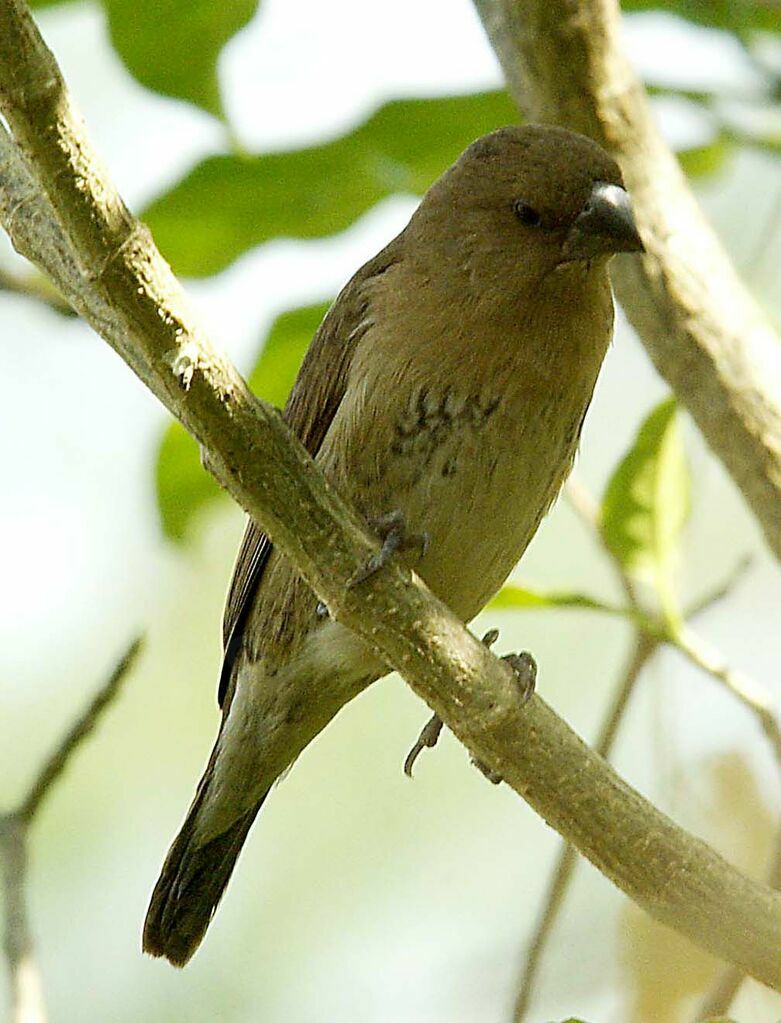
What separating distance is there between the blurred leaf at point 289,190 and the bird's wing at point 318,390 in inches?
12.1

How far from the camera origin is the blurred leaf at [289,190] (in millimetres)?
3730

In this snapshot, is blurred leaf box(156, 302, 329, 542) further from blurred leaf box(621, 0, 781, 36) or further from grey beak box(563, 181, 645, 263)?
blurred leaf box(621, 0, 781, 36)

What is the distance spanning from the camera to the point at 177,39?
3396mm

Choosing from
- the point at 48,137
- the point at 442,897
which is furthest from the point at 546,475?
the point at 442,897

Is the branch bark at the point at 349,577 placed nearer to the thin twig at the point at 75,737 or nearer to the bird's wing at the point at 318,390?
the thin twig at the point at 75,737

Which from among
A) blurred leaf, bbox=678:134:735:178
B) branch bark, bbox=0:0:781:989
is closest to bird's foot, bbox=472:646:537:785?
branch bark, bbox=0:0:781:989

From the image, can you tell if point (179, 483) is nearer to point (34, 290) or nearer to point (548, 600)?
point (34, 290)

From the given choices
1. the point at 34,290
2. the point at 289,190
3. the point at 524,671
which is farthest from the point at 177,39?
the point at 524,671

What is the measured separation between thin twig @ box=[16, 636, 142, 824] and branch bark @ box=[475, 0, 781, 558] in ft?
4.00

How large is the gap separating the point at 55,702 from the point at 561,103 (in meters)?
4.03

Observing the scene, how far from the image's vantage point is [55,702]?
6582 millimetres

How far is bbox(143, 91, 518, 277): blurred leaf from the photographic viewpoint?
373 cm

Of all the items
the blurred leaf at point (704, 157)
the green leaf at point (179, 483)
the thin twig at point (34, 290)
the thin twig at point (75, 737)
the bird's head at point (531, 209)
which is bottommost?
the thin twig at point (75, 737)

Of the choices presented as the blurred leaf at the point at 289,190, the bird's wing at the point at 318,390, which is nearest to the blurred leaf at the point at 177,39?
the blurred leaf at the point at 289,190
